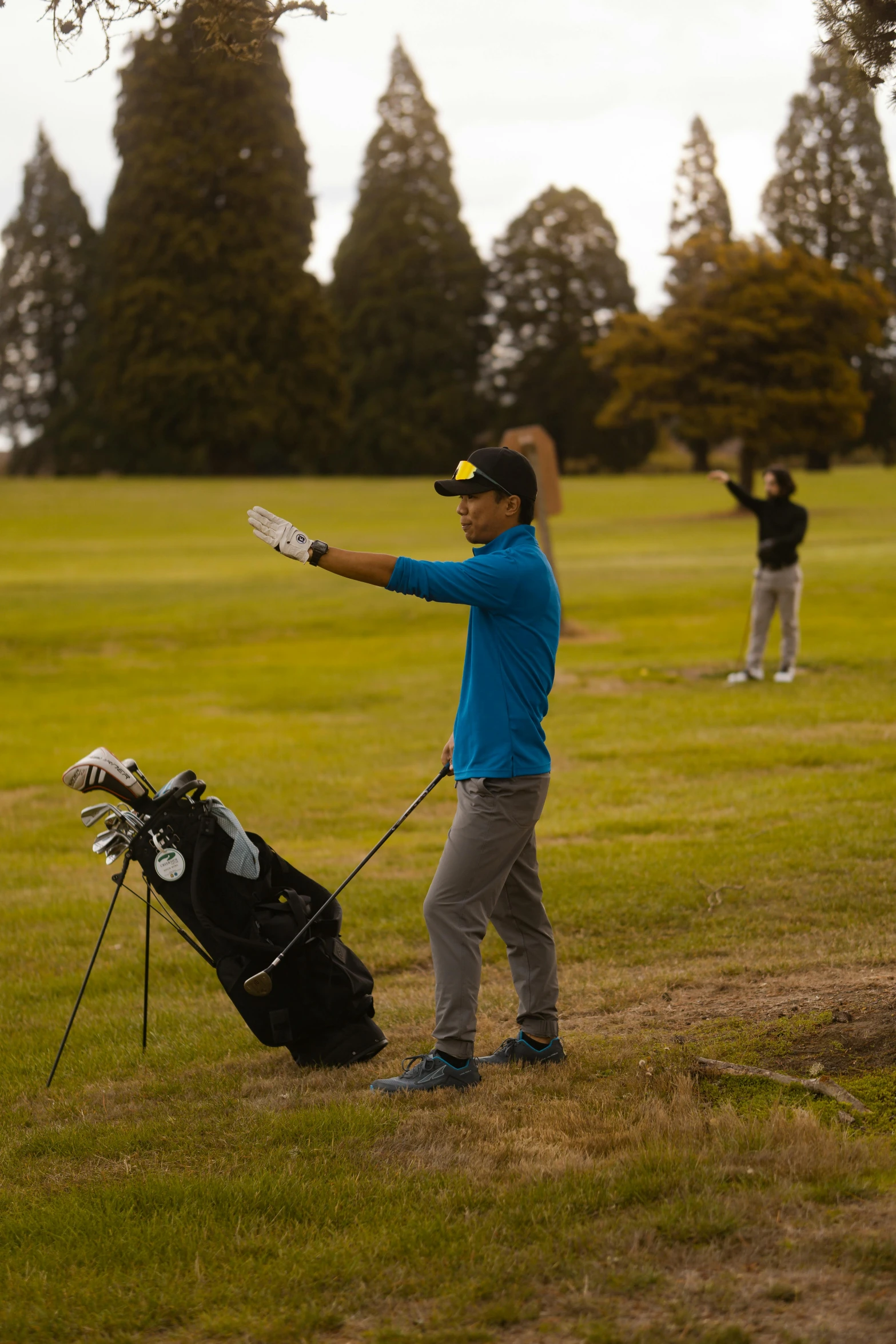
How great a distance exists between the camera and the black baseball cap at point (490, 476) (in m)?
4.57

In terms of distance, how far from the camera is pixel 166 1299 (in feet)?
11.2

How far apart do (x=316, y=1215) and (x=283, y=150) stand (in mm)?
56200

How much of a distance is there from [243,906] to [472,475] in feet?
5.76

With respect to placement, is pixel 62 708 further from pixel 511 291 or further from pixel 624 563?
pixel 511 291

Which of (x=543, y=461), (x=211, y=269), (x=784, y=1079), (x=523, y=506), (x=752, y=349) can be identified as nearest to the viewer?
(x=784, y=1079)

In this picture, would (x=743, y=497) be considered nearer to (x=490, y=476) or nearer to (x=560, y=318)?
(x=490, y=476)

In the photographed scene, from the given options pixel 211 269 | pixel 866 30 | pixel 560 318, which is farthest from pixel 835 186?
pixel 866 30

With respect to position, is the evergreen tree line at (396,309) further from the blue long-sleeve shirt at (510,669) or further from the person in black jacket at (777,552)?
the blue long-sleeve shirt at (510,669)

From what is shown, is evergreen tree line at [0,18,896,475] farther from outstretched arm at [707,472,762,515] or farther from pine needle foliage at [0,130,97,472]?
outstretched arm at [707,472,762,515]

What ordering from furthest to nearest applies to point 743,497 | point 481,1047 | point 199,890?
point 743,497 < point 481,1047 < point 199,890

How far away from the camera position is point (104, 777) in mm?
4809

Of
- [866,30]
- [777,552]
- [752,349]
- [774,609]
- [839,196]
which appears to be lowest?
[774,609]

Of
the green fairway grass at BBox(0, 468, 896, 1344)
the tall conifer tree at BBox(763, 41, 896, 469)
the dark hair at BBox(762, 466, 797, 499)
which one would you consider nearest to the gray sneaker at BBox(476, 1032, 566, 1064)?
the green fairway grass at BBox(0, 468, 896, 1344)

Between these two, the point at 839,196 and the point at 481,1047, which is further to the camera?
the point at 839,196
